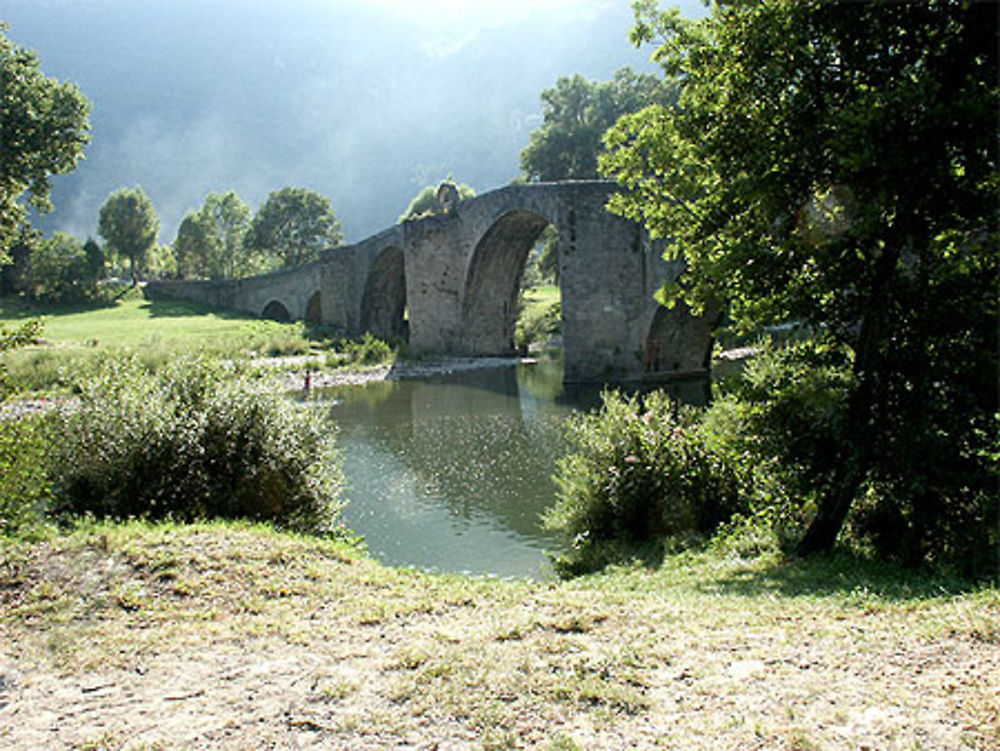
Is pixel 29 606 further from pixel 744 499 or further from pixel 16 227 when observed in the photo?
pixel 16 227

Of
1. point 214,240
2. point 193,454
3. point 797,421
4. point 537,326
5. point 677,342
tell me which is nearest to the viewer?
point 797,421

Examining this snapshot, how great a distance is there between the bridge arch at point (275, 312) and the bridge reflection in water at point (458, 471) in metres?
33.9

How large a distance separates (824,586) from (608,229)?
62.7 feet

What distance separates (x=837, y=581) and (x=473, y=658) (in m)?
2.92

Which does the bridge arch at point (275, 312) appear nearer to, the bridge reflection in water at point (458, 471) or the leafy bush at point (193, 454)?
the bridge reflection in water at point (458, 471)

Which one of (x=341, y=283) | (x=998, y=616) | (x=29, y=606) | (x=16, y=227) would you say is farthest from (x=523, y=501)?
(x=341, y=283)

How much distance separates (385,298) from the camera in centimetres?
4625

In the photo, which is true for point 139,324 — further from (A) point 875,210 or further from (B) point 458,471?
(A) point 875,210

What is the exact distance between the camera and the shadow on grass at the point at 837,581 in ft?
16.8

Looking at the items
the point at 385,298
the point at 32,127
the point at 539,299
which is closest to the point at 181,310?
the point at 385,298

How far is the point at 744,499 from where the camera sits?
8555mm

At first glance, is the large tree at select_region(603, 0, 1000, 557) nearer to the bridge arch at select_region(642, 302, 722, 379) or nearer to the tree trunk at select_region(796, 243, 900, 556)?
the tree trunk at select_region(796, 243, 900, 556)

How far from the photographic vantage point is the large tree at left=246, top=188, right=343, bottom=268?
7475 centimetres

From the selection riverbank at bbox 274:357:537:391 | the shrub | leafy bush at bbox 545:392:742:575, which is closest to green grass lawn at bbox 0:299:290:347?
riverbank at bbox 274:357:537:391
